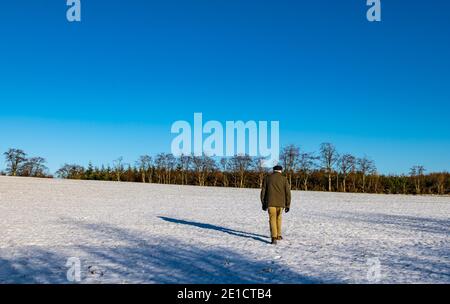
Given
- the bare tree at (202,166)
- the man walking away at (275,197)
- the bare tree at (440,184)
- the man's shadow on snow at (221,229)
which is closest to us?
the man walking away at (275,197)

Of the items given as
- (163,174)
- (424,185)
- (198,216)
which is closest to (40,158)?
(163,174)

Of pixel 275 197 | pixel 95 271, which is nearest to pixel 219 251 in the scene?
pixel 275 197

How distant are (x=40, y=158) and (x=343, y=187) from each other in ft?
293

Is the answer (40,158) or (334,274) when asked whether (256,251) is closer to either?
(334,274)

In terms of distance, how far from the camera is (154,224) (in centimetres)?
1911

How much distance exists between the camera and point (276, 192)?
45.2 feet

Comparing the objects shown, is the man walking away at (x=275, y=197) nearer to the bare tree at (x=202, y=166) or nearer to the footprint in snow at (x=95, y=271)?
the footprint in snow at (x=95, y=271)

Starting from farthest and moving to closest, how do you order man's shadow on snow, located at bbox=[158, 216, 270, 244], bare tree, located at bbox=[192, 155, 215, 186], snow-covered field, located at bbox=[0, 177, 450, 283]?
bare tree, located at bbox=[192, 155, 215, 186]
man's shadow on snow, located at bbox=[158, 216, 270, 244]
snow-covered field, located at bbox=[0, 177, 450, 283]

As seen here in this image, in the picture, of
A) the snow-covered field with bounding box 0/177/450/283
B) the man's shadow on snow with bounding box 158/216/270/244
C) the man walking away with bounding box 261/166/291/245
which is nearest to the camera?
the snow-covered field with bounding box 0/177/450/283

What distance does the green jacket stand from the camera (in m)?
13.7

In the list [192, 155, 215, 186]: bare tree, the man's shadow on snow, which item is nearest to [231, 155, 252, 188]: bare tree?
[192, 155, 215, 186]: bare tree

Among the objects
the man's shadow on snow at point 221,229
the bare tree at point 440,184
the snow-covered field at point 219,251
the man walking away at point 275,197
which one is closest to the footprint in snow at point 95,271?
the snow-covered field at point 219,251

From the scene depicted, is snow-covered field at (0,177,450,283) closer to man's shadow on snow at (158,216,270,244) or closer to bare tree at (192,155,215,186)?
man's shadow on snow at (158,216,270,244)

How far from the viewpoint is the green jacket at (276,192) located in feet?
45.0
